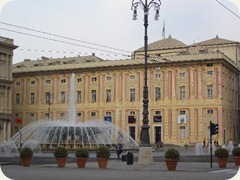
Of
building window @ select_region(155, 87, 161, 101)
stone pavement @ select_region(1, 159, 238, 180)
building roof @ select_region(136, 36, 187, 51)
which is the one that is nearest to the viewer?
stone pavement @ select_region(1, 159, 238, 180)

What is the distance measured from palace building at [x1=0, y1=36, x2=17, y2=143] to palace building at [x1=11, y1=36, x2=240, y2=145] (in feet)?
13.4

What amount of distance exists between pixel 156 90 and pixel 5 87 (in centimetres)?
2054

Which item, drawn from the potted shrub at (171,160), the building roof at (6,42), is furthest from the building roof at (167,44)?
the potted shrub at (171,160)

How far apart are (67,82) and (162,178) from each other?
169ft

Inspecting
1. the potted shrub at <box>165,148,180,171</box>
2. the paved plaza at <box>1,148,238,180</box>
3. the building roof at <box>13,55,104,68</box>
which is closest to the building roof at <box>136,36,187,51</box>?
the building roof at <box>13,55,104,68</box>

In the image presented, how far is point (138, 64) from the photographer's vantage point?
6019 centimetres

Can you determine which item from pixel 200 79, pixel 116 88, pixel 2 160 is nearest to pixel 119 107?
pixel 116 88

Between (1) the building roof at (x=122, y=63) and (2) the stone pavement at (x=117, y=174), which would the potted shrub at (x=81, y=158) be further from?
(1) the building roof at (x=122, y=63)

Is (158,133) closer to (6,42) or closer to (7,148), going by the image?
(6,42)

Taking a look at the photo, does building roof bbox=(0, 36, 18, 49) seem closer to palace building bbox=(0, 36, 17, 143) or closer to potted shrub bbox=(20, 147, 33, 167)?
palace building bbox=(0, 36, 17, 143)

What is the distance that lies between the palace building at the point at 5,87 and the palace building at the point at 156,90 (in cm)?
408

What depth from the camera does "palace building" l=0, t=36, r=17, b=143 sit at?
6278 cm

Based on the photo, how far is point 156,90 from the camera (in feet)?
197

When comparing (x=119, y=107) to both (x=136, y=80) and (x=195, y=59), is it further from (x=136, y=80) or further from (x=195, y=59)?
(x=195, y=59)
